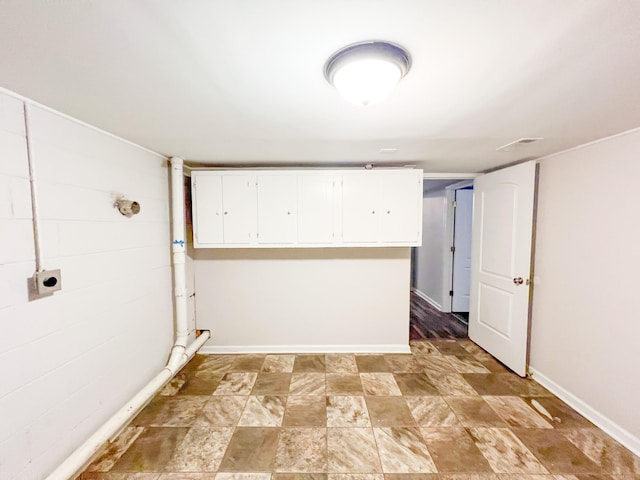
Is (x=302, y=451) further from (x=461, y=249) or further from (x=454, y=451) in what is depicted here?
(x=461, y=249)

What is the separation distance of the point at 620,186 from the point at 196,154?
3.39 m

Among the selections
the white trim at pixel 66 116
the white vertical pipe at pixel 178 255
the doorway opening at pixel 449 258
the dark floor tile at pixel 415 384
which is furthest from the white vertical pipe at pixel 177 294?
the doorway opening at pixel 449 258

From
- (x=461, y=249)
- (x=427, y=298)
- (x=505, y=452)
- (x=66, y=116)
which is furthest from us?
(x=427, y=298)

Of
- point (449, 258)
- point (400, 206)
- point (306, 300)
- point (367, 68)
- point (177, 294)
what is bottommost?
point (306, 300)

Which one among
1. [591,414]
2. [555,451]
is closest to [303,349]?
[555,451]

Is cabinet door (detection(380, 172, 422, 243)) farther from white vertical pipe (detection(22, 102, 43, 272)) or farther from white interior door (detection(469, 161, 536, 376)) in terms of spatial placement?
white vertical pipe (detection(22, 102, 43, 272))

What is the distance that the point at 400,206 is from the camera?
2705 millimetres

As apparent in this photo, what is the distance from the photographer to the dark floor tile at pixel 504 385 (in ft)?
7.56

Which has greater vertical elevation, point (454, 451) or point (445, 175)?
point (445, 175)

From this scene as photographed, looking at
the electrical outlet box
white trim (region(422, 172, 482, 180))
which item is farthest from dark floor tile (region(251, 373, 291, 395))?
white trim (region(422, 172, 482, 180))

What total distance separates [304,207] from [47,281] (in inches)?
76.4

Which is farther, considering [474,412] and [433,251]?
[433,251]

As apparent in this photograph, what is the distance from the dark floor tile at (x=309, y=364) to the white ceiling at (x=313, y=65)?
228 centimetres

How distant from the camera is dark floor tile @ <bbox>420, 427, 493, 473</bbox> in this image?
1587mm
